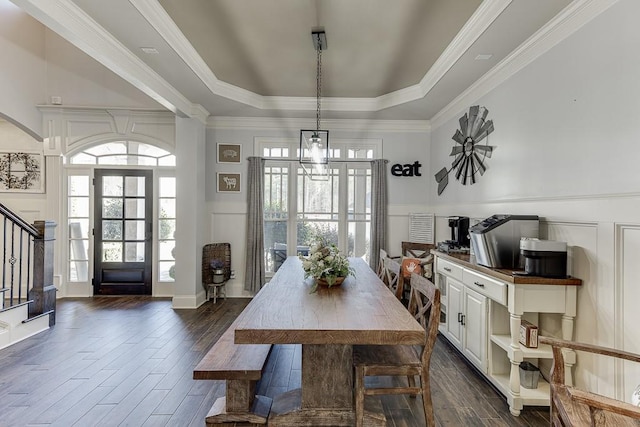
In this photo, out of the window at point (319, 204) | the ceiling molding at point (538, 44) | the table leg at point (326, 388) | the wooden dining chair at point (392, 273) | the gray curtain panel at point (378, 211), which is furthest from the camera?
the window at point (319, 204)

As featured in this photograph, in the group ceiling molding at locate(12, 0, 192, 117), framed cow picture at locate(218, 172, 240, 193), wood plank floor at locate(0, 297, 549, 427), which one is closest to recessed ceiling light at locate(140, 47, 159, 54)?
ceiling molding at locate(12, 0, 192, 117)

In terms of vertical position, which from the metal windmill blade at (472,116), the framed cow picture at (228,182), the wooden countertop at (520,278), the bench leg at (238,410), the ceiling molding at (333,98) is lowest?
the bench leg at (238,410)

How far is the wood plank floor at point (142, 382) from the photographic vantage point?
2279 mm

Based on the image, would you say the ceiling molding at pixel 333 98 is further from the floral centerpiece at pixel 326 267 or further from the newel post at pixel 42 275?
the newel post at pixel 42 275

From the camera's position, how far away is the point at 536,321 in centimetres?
267

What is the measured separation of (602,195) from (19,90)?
22.4 ft

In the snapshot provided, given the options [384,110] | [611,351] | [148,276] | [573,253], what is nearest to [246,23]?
[384,110]

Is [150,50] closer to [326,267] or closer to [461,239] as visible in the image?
[326,267]

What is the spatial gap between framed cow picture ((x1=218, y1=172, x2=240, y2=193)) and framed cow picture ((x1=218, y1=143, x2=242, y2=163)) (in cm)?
23

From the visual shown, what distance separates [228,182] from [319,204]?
1.51m

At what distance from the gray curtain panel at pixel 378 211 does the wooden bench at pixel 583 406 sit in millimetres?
3523

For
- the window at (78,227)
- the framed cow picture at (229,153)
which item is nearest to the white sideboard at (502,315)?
the framed cow picture at (229,153)

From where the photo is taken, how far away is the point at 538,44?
9.04 ft

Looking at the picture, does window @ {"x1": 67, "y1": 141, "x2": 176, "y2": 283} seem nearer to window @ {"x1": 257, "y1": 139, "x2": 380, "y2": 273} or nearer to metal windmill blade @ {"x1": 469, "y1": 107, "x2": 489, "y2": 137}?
window @ {"x1": 257, "y1": 139, "x2": 380, "y2": 273}
